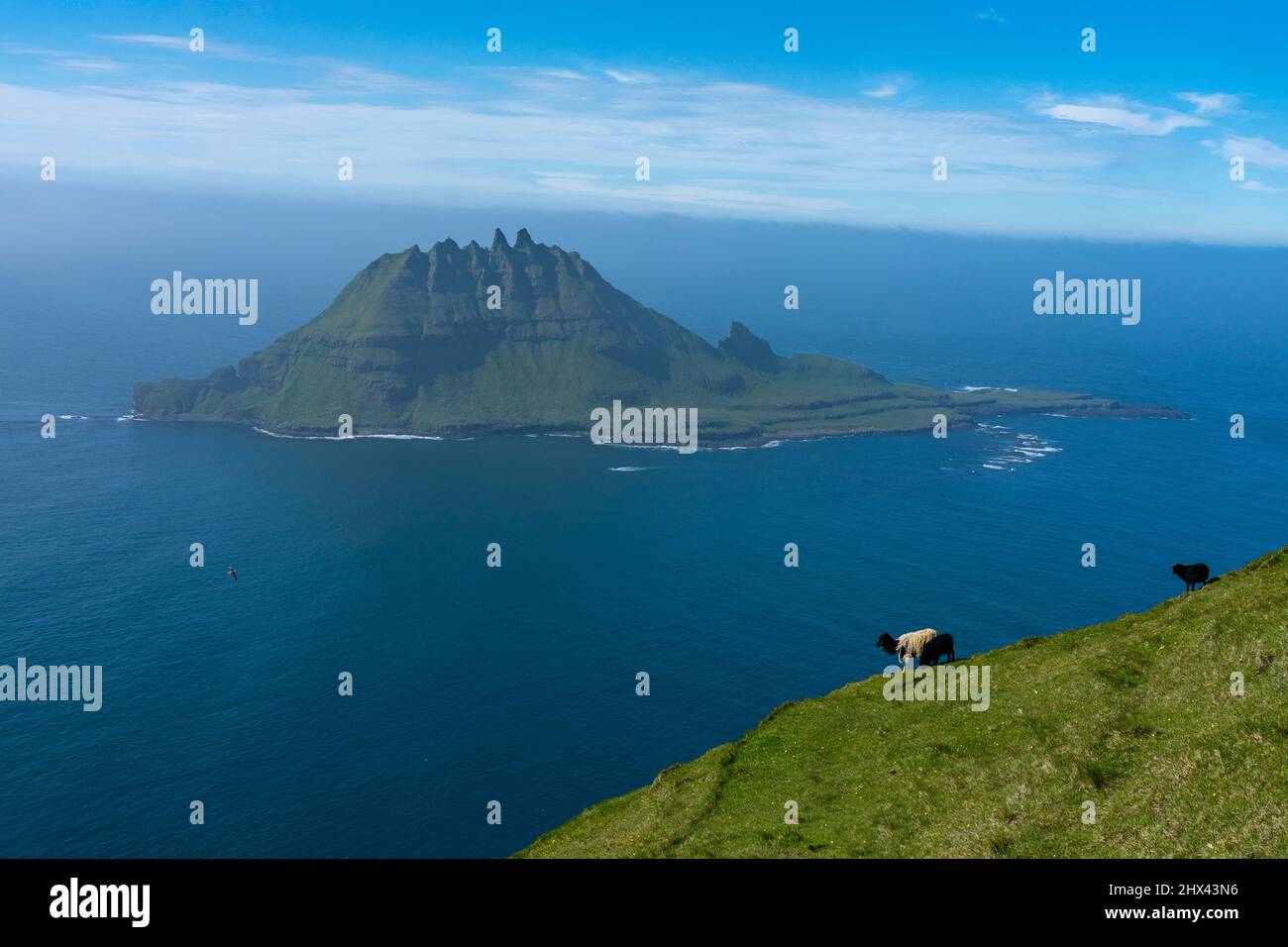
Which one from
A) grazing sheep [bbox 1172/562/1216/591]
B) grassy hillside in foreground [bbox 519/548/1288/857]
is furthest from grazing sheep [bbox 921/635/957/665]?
grazing sheep [bbox 1172/562/1216/591]

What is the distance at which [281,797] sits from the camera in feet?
379

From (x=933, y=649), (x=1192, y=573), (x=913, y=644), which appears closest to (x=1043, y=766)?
(x=933, y=649)

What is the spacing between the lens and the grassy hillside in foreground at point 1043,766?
31372 mm

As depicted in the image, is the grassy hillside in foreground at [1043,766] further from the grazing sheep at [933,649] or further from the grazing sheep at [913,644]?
the grazing sheep at [913,644]

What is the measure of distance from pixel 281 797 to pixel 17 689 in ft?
198

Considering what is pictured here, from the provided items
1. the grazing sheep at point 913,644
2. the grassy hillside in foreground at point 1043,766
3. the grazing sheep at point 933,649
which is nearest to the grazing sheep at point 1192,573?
the grassy hillside in foreground at point 1043,766

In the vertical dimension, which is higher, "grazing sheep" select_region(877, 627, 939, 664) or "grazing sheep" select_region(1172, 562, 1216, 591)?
"grazing sheep" select_region(1172, 562, 1216, 591)

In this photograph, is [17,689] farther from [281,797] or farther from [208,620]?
[281,797]

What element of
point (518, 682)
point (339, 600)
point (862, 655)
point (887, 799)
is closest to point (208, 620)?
point (339, 600)

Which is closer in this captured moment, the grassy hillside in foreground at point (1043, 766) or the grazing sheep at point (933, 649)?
the grassy hillside in foreground at point (1043, 766)

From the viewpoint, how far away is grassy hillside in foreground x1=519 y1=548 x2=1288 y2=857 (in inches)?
1235

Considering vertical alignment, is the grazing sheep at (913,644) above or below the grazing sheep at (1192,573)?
below

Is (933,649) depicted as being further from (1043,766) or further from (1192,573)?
(1043,766)

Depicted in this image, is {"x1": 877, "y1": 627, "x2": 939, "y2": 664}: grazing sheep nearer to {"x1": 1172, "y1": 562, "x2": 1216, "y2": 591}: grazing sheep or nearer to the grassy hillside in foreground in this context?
the grassy hillside in foreground
